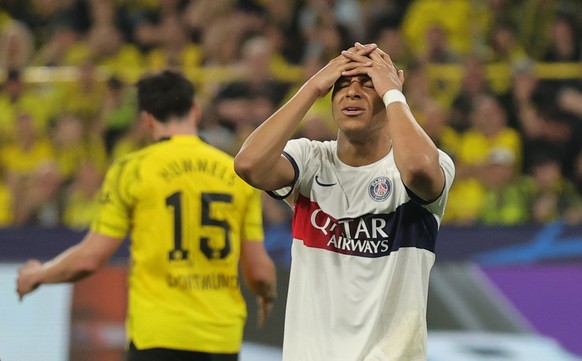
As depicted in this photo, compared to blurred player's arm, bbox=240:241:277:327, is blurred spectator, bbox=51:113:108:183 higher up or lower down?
higher up

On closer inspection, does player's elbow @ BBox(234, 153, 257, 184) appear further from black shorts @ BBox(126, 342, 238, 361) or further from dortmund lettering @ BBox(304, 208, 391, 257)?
black shorts @ BBox(126, 342, 238, 361)

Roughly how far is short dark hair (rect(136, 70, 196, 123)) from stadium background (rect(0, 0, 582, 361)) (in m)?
2.30

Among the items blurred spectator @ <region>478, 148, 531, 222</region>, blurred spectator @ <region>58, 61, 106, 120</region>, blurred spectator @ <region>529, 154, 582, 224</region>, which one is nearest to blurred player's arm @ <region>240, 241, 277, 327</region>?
blurred spectator @ <region>529, 154, 582, 224</region>

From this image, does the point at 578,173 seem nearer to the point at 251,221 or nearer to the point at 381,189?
the point at 251,221

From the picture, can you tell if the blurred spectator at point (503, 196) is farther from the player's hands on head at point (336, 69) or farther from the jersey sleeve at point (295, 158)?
the player's hands on head at point (336, 69)

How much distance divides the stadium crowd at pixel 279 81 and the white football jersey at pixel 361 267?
4477 mm

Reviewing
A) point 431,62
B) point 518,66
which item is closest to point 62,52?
point 431,62

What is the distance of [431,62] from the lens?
11.2 meters

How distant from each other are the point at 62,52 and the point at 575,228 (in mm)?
5480

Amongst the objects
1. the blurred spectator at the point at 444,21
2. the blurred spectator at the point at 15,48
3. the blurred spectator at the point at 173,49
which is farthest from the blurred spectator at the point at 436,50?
the blurred spectator at the point at 15,48

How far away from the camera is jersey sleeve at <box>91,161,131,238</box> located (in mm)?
5520

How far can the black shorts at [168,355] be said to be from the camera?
18.0ft

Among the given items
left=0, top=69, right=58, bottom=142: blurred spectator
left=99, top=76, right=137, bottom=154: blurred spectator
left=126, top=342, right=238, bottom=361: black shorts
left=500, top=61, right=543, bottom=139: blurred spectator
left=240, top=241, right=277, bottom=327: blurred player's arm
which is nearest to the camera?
left=126, top=342, right=238, bottom=361: black shorts

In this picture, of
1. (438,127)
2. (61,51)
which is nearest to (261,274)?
(438,127)
